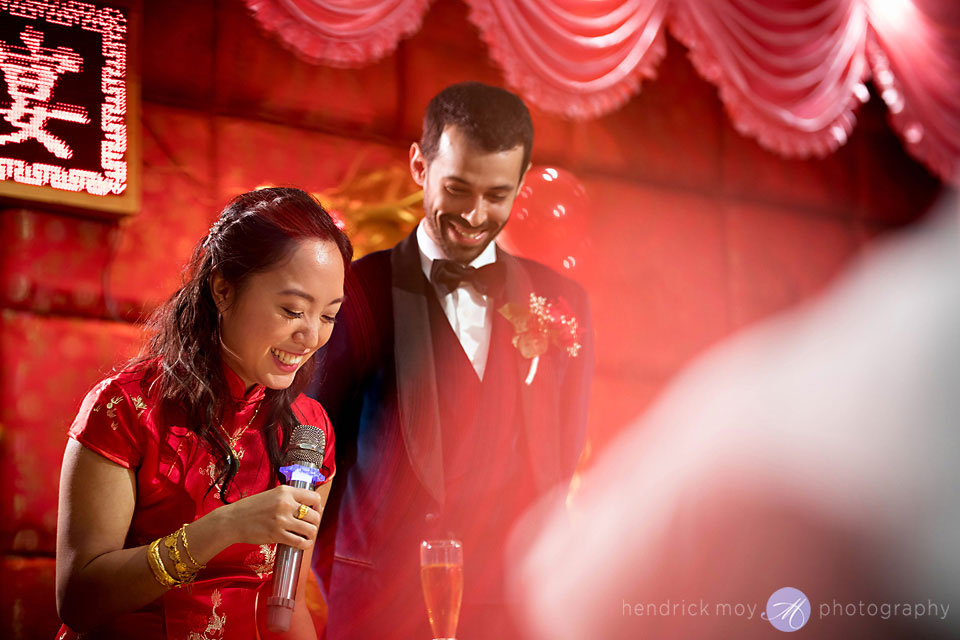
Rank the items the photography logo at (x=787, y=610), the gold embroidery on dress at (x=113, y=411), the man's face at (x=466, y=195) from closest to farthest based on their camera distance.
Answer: the gold embroidery on dress at (x=113, y=411), the man's face at (x=466, y=195), the photography logo at (x=787, y=610)

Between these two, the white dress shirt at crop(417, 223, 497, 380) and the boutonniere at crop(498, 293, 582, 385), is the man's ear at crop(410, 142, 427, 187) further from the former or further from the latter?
the boutonniere at crop(498, 293, 582, 385)

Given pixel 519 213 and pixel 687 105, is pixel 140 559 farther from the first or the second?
pixel 687 105

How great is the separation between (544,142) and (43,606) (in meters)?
1.46

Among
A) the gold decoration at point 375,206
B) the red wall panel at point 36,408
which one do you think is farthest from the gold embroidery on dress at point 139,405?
the gold decoration at point 375,206

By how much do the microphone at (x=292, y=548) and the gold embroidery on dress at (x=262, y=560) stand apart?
0.12 meters

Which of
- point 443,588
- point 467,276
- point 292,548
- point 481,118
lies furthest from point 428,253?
point 292,548

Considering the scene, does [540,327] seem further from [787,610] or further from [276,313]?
[787,610]

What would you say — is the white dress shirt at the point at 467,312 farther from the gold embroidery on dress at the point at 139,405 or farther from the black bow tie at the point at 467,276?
the gold embroidery on dress at the point at 139,405

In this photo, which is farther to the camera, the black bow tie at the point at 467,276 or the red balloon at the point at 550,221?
the red balloon at the point at 550,221

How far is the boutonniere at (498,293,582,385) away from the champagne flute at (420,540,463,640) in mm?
517

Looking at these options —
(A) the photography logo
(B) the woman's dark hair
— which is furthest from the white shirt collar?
(A) the photography logo

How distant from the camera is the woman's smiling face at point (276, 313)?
1.65 metres

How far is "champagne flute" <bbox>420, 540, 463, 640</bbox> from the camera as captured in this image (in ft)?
5.65

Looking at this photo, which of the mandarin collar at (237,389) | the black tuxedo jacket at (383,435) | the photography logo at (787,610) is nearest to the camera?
the mandarin collar at (237,389)
